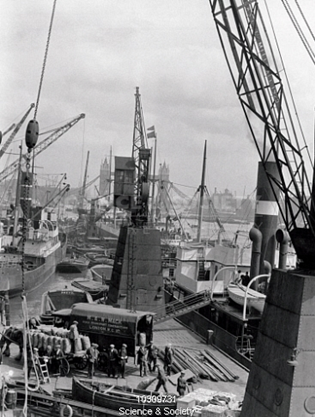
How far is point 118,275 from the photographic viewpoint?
34.6 meters

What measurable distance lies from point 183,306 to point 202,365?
450 inches

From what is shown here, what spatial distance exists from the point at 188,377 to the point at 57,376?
5.32m

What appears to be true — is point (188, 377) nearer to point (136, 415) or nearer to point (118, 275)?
point (136, 415)

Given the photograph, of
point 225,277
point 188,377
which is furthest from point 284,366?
point 225,277

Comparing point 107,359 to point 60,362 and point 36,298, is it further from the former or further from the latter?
point 36,298

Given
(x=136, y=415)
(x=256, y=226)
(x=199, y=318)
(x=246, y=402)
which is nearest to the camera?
(x=246, y=402)

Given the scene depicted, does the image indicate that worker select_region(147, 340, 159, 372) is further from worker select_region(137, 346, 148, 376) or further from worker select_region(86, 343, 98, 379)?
worker select_region(86, 343, 98, 379)

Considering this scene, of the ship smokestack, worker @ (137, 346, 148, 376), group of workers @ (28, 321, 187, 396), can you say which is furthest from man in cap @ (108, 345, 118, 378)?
the ship smokestack

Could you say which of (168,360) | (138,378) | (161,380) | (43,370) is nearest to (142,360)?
(138,378)

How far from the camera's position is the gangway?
1250 inches

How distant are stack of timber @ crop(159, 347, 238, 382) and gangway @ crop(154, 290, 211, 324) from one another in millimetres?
4920

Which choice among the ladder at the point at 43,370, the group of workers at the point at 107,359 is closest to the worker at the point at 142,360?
the group of workers at the point at 107,359

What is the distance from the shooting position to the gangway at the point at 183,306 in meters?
31.8

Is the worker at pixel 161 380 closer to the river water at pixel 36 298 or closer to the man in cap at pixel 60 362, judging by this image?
the man in cap at pixel 60 362
